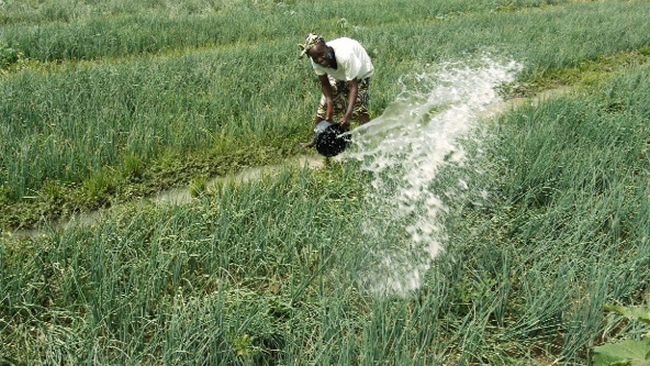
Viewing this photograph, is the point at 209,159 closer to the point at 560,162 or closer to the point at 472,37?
the point at 560,162

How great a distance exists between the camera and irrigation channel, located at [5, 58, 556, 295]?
261 centimetres

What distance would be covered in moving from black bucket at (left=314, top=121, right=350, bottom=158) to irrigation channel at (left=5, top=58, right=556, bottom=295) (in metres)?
0.14

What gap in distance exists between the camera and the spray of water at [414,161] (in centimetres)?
257

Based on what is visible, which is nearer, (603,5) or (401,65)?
(401,65)

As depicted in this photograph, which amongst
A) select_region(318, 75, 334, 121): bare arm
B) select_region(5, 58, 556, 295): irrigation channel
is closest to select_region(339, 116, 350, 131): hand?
select_region(318, 75, 334, 121): bare arm

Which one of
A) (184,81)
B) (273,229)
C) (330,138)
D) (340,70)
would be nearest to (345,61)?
(340,70)

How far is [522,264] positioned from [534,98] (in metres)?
3.84

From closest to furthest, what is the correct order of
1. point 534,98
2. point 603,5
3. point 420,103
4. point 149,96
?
point 149,96, point 420,103, point 534,98, point 603,5

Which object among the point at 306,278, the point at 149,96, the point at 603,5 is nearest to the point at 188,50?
the point at 149,96

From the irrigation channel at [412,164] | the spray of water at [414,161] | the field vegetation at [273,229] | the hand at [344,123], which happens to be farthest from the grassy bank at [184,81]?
the hand at [344,123]

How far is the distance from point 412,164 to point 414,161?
0.06 m

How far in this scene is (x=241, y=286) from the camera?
8.31 feet

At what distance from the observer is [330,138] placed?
3.58 metres

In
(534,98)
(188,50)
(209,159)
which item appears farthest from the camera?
(188,50)
